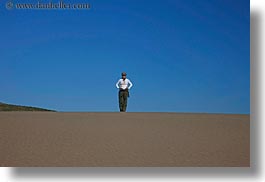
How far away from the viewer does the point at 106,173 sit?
5184mm

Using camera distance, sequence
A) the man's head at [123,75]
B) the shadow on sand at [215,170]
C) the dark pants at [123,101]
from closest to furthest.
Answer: the shadow on sand at [215,170]
the man's head at [123,75]
the dark pants at [123,101]

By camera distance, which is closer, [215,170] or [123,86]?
[215,170]

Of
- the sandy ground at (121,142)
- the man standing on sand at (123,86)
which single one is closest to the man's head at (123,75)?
the man standing on sand at (123,86)

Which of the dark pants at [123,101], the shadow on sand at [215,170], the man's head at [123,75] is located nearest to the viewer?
the shadow on sand at [215,170]

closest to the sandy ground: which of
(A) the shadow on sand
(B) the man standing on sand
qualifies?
(A) the shadow on sand

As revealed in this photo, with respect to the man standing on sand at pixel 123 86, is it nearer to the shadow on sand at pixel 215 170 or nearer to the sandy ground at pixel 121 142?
the sandy ground at pixel 121 142

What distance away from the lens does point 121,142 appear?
5.48 metres

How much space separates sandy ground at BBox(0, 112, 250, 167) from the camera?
522 cm

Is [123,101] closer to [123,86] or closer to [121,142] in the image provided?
[123,86]

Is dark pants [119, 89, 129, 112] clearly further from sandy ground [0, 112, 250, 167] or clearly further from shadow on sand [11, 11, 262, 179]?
shadow on sand [11, 11, 262, 179]

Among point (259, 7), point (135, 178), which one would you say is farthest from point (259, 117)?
point (135, 178)

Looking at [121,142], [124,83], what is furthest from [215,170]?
[124,83]

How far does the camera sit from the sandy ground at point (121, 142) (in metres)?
5.22

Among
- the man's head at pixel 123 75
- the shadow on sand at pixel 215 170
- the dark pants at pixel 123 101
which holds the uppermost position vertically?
the man's head at pixel 123 75
